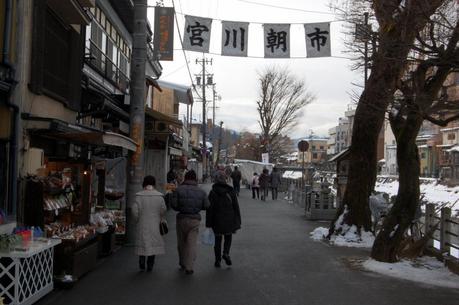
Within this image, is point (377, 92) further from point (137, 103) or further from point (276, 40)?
point (276, 40)

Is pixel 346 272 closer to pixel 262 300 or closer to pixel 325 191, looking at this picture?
pixel 262 300

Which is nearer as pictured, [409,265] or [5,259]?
[5,259]

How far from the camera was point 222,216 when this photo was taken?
10.1 metres

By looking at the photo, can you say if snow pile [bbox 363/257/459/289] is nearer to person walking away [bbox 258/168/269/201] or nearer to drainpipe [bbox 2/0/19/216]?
drainpipe [bbox 2/0/19/216]

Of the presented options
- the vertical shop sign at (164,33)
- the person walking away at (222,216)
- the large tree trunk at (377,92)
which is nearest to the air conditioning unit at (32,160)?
the person walking away at (222,216)

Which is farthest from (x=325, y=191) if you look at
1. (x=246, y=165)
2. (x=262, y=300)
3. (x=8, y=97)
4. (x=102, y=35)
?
(x=246, y=165)

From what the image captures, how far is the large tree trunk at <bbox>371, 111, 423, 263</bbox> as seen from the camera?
10.2m

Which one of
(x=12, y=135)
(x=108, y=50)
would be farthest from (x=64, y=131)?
(x=108, y=50)

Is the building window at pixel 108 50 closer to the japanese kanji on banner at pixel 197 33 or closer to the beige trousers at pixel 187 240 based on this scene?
the japanese kanji on banner at pixel 197 33

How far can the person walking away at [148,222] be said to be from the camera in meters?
9.32

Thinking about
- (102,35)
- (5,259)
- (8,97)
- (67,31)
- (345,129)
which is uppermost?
(345,129)

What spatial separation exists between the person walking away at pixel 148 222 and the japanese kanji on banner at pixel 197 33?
20.8 feet

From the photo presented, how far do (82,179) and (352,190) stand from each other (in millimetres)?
7072

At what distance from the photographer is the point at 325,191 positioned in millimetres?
19422
